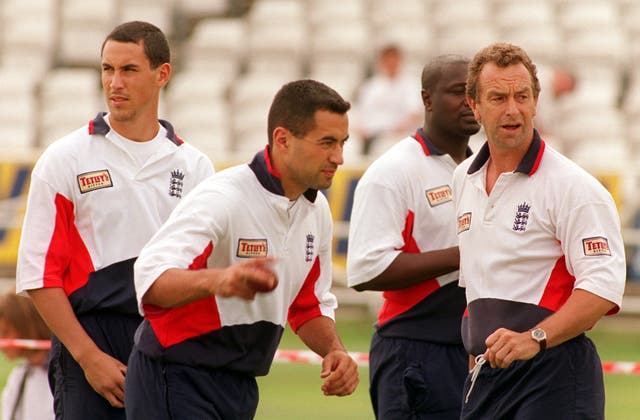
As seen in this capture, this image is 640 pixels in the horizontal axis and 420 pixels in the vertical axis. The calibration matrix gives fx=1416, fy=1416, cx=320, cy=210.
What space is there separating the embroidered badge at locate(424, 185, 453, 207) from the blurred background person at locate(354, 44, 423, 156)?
8406 millimetres

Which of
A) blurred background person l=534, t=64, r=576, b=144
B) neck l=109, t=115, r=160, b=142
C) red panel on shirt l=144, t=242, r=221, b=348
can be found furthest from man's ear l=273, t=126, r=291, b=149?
blurred background person l=534, t=64, r=576, b=144

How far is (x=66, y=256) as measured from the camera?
560 centimetres

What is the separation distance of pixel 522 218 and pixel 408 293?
123 centimetres

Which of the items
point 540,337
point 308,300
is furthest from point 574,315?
point 308,300

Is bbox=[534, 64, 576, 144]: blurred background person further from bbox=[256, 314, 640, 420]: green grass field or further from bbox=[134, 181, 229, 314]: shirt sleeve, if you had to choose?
bbox=[134, 181, 229, 314]: shirt sleeve

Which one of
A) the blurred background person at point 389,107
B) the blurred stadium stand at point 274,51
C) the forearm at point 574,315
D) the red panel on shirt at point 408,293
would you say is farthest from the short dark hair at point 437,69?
the blurred stadium stand at point 274,51

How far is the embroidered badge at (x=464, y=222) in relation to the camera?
547cm

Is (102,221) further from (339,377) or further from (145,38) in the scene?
(339,377)

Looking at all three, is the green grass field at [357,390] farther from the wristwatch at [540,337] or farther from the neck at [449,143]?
the wristwatch at [540,337]

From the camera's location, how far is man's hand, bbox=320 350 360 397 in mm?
5082

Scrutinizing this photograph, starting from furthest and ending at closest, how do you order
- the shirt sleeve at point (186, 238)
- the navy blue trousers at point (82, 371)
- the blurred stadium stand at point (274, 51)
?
the blurred stadium stand at point (274, 51)
the navy blue trousers at point (82, 371)
the shirt sleeve at point (186, 238)

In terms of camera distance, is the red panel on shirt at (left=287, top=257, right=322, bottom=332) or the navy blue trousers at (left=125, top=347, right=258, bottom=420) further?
the red panel on shirt at (left=287, top=257, right=322, bottom=332)

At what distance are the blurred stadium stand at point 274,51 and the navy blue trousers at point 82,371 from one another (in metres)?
9.41

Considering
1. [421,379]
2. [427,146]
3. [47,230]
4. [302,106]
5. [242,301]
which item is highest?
[302,106]
